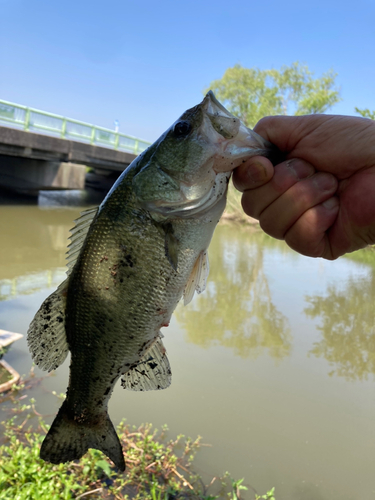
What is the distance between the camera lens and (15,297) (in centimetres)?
609

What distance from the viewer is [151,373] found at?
5.65ft

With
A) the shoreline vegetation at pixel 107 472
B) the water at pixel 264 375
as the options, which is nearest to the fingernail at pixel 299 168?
the shoreline vegetation at pixel 107 472

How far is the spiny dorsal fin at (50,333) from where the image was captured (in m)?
1.60

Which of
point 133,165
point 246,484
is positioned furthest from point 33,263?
point 133,165

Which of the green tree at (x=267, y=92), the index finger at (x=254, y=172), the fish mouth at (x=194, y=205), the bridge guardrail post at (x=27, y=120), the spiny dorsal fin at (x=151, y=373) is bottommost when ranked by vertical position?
the spiny dorsal fin at (x=151, y=373)

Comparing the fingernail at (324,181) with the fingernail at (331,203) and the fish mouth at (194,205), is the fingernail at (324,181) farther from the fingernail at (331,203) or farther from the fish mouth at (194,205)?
the fish mouth at (194,205)

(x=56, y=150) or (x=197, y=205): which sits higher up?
(x=56, y=150)

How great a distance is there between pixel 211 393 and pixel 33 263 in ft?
18.9

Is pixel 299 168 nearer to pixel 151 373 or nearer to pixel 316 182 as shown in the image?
pixel 316 182

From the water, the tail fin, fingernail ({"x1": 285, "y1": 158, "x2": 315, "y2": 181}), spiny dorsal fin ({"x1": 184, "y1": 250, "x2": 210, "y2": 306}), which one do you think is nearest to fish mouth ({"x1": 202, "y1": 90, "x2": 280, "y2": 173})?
fingernail ({"x1": 285, "y1": 158, "x2": 315, "y2": 181})

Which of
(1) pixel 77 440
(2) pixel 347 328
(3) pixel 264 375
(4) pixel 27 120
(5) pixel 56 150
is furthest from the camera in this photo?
(5) pixel 56 150

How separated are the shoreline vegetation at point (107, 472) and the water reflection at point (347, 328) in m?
2.87

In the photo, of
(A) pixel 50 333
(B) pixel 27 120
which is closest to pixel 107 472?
(A) pixel 50 333

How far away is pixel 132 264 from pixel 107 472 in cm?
201
